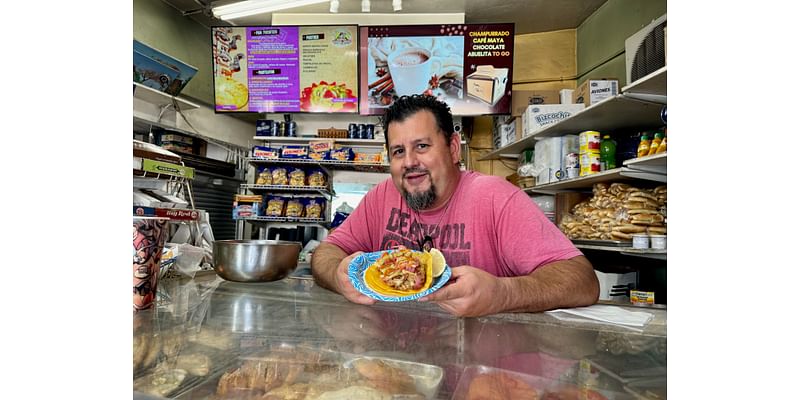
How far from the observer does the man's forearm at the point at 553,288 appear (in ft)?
3.98

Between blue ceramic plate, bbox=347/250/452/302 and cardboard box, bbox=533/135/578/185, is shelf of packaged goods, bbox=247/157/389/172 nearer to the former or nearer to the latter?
cardboard box, bbox=533/135/578/185

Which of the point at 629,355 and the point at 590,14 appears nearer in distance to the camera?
the point at 629,355

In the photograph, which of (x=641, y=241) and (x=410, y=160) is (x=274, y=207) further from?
(x=641, y=241)

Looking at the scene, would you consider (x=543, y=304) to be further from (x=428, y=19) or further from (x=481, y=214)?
(x=428, y=19)

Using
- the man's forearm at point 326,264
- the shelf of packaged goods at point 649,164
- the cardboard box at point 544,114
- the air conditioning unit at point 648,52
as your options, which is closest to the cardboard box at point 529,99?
the cardboard box at point 544,114

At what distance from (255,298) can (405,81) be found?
3.42 metres

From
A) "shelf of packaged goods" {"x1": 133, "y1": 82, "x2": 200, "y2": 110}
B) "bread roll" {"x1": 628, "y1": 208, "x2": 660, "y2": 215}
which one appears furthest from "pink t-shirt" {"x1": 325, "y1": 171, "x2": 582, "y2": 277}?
"shelf of packaged goods" {"x1": 133, "y1": 82, "x2": 200, "y2": 110}

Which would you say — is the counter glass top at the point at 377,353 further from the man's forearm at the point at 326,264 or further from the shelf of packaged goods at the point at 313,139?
the shelf of packaged goods at the point at 313,139

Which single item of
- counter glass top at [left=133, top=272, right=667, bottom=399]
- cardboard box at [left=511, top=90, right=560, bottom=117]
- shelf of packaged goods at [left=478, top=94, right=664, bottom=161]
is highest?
cardboard box at [left=511, top=90, right=560, bottom=117]

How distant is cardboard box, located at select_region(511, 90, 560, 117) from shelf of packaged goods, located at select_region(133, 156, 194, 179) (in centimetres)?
308

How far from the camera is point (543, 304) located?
1.25 metres

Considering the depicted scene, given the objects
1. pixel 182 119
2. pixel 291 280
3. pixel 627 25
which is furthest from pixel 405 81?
pixel 291 280

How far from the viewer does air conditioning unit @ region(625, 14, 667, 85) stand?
237cm

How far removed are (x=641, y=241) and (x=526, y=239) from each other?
140 cm
